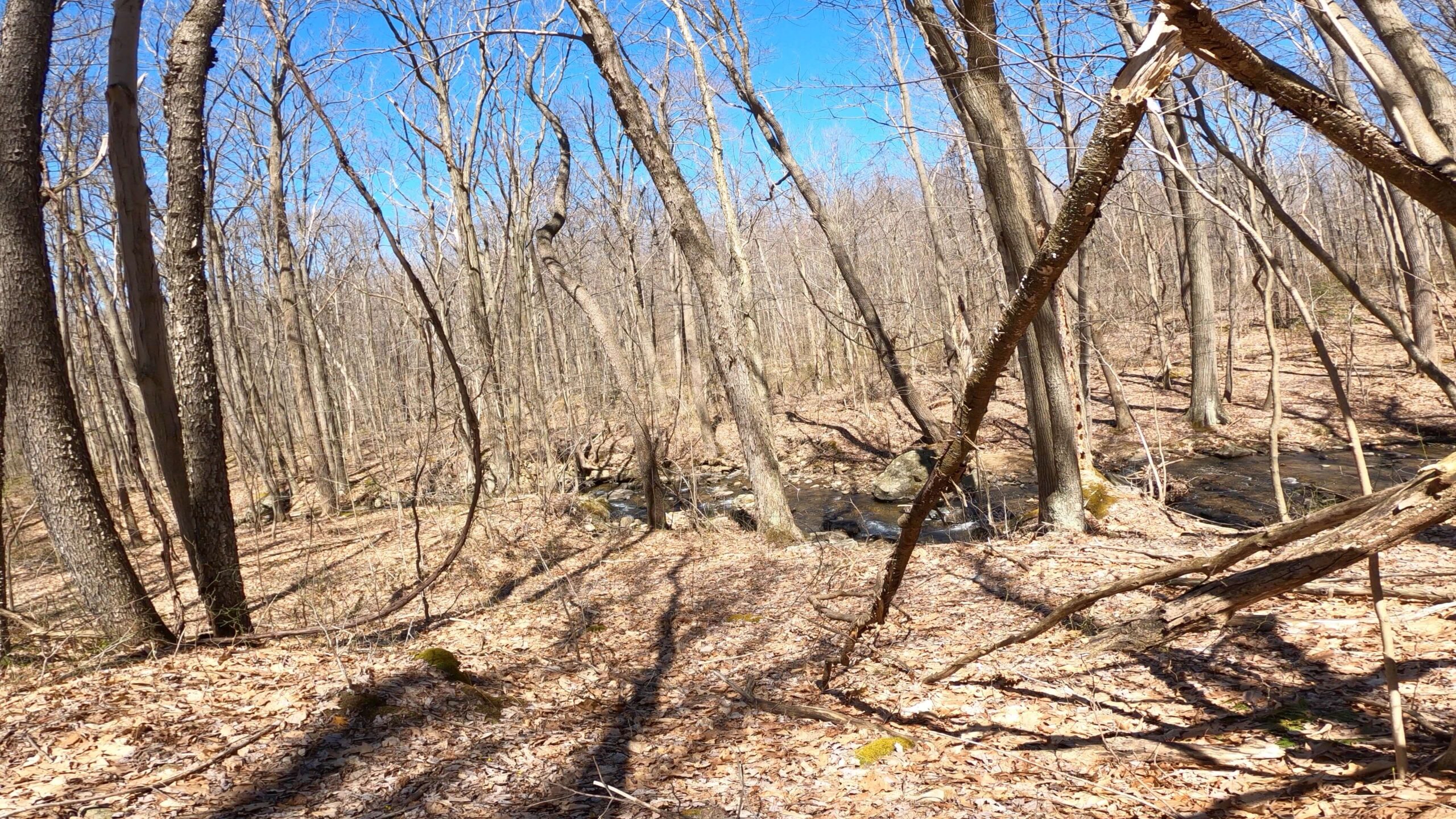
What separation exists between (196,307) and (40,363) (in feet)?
2.78

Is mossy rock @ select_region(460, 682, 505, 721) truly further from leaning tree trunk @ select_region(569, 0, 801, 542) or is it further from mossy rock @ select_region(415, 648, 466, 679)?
leaning tree trunk @ select_region(569, 0, 801, 542)

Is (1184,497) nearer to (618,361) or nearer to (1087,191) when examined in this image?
(618,361)

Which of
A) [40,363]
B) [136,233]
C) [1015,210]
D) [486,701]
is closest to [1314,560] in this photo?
[486,701]

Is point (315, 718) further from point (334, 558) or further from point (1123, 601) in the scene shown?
point (334, 558)

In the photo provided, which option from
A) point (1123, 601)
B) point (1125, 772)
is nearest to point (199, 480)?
point (1125, 772)

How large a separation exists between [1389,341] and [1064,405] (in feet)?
51.0

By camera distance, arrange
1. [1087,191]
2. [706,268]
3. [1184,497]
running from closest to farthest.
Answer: [1087,191] → [706,268] → [1184,497]

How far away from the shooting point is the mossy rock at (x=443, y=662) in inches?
183

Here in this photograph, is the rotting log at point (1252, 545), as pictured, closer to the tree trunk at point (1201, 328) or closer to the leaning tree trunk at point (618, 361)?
the leaning tree trunk at point (618, 361)

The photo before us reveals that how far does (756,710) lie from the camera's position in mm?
4258

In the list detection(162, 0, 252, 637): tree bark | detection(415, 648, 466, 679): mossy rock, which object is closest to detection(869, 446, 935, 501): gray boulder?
detection(415, 648, 466, 679): mossy rock

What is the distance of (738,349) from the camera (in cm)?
834

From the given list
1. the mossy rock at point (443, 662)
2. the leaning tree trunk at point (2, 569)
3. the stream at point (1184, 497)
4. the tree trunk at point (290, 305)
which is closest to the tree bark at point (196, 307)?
the leaning tree trunk at point (2, 569)

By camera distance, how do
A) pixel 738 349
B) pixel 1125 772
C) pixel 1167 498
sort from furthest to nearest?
pixel 1167 498 < pixel 738 349 < pixel 1125 772
